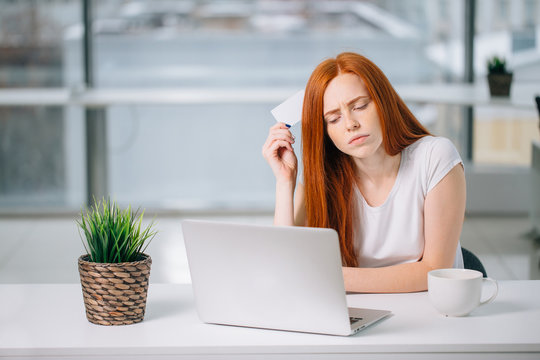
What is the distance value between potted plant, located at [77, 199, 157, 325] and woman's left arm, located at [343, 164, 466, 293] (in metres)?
0.41

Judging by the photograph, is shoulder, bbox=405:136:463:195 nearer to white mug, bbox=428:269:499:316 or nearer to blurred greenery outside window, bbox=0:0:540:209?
white mug, bbox=428:269:499:316

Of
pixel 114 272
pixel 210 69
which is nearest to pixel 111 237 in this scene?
pixel 114 272

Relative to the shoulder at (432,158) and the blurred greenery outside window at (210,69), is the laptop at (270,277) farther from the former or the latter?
the blurred greenery outside window at (210,69)

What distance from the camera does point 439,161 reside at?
1.61 meters

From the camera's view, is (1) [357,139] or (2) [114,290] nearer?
(2) [114,290]

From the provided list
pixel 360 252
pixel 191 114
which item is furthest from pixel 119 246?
pixel 191 114

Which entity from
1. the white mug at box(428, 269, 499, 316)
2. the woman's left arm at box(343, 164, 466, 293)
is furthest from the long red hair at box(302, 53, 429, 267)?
the white mug at box(428, 269, 499, 316)

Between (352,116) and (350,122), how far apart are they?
1.3 inches

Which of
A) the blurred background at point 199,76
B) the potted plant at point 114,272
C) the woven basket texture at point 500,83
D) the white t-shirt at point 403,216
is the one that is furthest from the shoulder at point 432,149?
the blurred background at point 199,76

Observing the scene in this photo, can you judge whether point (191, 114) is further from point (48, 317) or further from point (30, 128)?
point (48, 317)

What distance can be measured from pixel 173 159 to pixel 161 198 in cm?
30

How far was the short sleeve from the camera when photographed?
160 cm

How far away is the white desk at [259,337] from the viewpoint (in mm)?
1151

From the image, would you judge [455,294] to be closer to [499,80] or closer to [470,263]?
Answer: [470,263]
